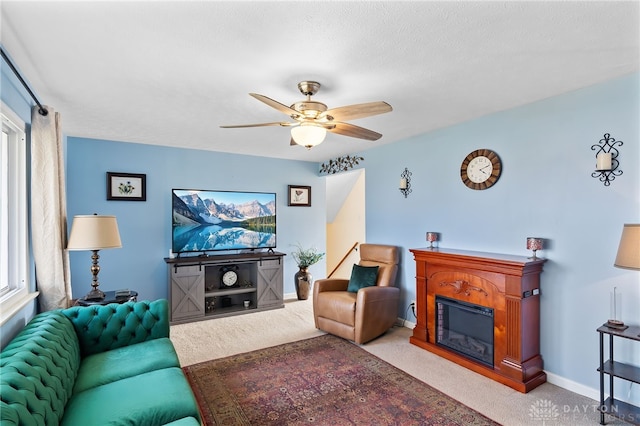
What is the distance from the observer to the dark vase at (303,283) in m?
5.64

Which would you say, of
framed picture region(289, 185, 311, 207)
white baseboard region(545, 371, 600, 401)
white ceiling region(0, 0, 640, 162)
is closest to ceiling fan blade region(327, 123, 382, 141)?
white ceiling region(0, 0, 640, 162)

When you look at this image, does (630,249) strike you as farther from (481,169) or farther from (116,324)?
(116,324)

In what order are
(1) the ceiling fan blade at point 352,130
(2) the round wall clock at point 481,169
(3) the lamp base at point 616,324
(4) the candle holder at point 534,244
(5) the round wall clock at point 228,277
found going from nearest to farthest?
(3) the lamp base at point 616,324
(1) the ceiling fan blade at point 352,130
(4) the candle holder at point 534,244
(2) the round wall clock at point 481,169
(5) the round wall clock at point 228,277

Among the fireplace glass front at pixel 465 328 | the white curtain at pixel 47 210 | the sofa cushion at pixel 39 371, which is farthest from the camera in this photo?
the fireplace glass front at pixel 465 328

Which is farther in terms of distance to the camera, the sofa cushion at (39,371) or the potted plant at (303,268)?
the potted plant at (303,268)

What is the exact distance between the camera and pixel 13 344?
1780 millimetres

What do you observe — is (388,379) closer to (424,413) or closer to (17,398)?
(424,413)

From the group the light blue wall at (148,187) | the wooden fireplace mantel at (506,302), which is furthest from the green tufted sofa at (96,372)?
the wooden fireplace mantel at (506,302)

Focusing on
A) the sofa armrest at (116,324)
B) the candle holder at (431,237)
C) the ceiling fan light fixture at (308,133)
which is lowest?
the sofa armrest at (116,324)

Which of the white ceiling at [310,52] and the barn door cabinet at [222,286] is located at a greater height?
the white ceiling at [310,52]

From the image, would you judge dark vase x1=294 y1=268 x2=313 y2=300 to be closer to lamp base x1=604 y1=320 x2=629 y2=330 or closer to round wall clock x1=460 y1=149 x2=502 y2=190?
round wall clock x1=460 y1=149 x2=502 y2=190

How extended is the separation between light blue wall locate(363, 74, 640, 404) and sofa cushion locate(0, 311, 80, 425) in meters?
3.51

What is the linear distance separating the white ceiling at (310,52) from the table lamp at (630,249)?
111 centimetres

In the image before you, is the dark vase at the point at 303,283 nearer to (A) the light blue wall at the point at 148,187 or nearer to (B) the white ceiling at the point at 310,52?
(A) the light blue wall at the point at 148,187
